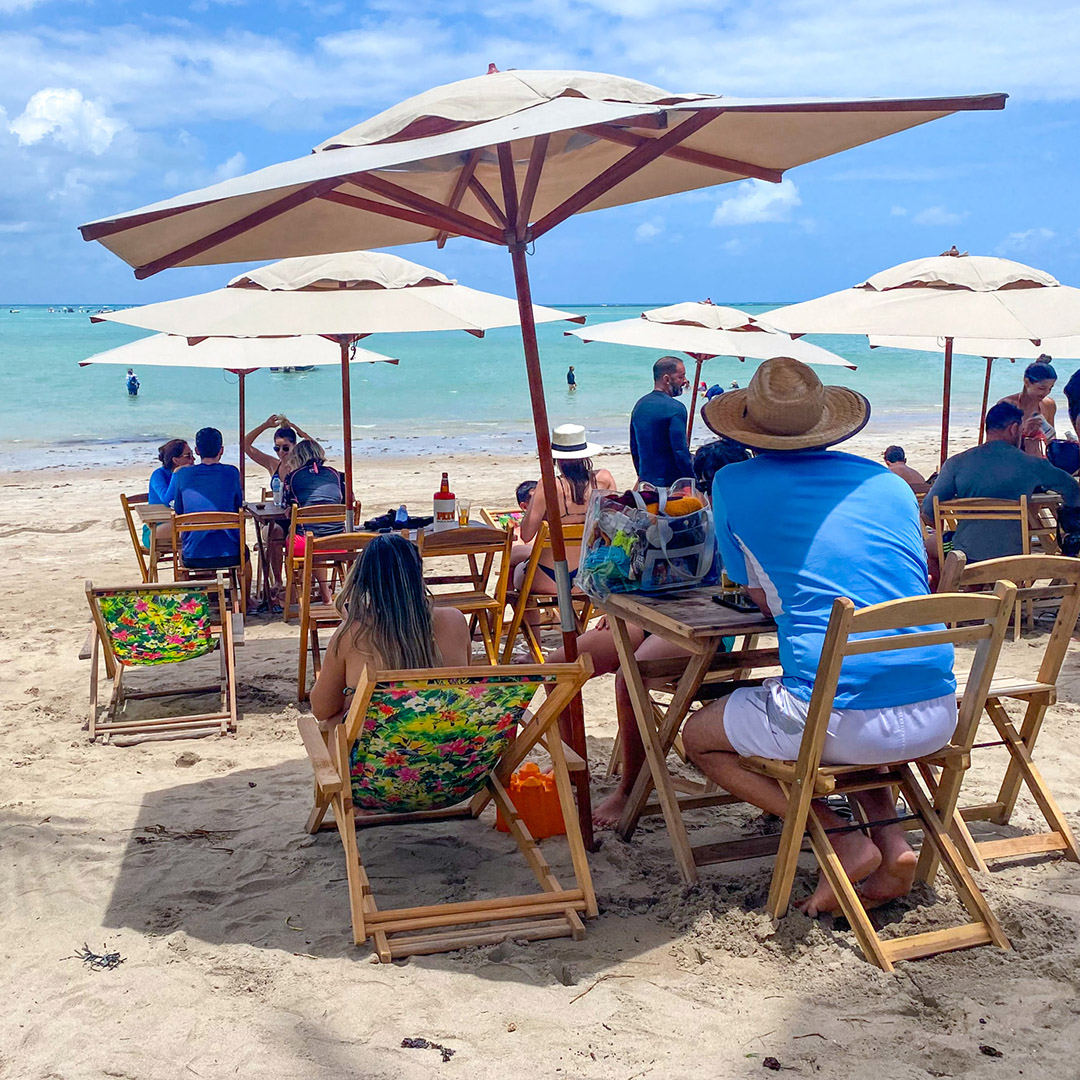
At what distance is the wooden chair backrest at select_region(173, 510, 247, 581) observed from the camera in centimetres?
627

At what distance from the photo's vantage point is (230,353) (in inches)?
309

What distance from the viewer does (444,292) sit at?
6402mm

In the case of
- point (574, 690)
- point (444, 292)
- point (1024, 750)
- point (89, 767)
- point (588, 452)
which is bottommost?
point (89, 767)

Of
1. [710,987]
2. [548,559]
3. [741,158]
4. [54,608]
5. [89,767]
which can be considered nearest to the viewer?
[710,987]

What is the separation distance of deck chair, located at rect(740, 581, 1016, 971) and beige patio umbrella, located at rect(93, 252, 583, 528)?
357 centimetres

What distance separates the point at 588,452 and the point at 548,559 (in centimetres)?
68

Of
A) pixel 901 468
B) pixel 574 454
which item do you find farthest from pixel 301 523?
pixel 901 468

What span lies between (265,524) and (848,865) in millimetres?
5121

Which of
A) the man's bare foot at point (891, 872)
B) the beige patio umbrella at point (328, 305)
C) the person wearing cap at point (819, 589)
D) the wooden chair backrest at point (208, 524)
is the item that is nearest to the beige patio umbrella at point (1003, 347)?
the beige patio umbrella at point (328, 305)

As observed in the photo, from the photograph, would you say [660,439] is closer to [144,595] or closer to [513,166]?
[144,595]

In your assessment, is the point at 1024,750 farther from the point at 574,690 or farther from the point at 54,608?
the point at 54,608

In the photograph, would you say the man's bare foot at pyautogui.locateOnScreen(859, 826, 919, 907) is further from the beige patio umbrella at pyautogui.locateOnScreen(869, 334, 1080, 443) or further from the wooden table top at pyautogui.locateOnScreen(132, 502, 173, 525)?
the beige patio umbrella at pyautogui.locateOnScreen(869, 334, 1080, 443)

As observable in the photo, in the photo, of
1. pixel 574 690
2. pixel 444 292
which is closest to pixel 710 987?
pixel 574 690

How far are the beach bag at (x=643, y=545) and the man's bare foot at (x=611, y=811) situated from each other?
2.47 ft
